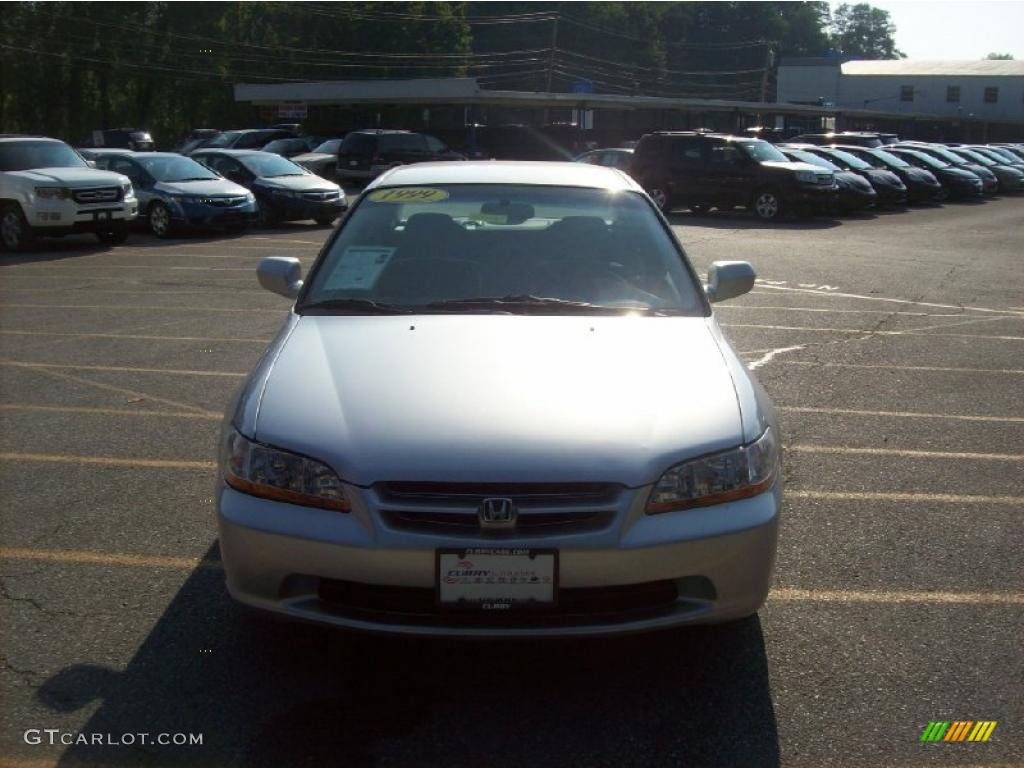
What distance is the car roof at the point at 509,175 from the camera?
18.1 feet

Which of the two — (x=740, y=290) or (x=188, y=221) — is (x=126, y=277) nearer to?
(x=188, y=221)

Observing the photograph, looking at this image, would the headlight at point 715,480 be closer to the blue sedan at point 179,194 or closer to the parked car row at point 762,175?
the blue sedan at point 179,194

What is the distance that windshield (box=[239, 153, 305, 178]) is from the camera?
2252 centimetres

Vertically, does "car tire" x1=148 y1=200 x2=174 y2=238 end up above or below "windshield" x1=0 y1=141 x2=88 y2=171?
below

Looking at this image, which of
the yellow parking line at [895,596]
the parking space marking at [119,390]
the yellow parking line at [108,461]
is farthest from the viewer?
the parking space marking at [119,390]

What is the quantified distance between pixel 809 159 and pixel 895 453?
21065mm

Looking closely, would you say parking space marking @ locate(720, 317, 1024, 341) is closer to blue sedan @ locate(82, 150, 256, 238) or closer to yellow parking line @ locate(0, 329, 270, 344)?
yellow parking line @ locate(0, 329, 270, 344)

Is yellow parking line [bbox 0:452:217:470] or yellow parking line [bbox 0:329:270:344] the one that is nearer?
yellow parking line [bbox 0:452:217:470]

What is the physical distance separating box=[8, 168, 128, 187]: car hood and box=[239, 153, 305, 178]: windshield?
4.20 m

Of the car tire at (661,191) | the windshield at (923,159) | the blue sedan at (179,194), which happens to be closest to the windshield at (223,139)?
the blue sedan at (179,194)

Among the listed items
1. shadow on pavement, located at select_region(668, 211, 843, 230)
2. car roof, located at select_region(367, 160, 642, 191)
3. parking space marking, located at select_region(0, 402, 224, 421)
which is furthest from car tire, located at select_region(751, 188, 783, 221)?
car roof, located at select_region(367, 160, 642, 191)

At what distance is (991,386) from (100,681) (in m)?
6.78

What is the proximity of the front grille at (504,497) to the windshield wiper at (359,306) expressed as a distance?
1349 millimetres

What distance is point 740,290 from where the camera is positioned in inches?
212
